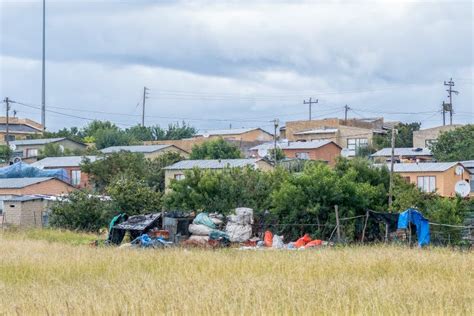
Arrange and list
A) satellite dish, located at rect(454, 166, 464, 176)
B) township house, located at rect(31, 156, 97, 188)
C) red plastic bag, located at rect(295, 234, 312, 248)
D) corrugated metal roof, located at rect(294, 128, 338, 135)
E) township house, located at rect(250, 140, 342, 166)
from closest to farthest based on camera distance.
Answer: red plastic bag, located at rect(295, 234, 312, 248) → satellite dish, located at rect(454, 166, 464, 176) → township house, located at rect(31, 156, 97, 188) → township house, located at rect(250, 140, 342, 166) → corrugated metal roof, located at rect(294, 128, 338, 135)

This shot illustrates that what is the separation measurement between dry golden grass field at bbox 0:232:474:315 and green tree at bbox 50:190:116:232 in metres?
13.6

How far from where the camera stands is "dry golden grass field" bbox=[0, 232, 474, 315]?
→ 9547 millimetres

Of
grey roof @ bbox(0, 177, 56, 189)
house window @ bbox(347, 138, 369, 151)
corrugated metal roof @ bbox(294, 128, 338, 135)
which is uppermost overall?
corrugated metal roof @ bbox(294, 128, 338, 135)

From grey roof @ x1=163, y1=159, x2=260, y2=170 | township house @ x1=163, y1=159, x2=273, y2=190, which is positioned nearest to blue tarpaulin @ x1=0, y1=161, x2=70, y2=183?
township house @ x1=163, y1=159, x2=273, y2=190

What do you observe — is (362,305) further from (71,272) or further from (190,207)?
(190,207)

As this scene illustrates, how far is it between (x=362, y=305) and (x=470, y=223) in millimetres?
20287

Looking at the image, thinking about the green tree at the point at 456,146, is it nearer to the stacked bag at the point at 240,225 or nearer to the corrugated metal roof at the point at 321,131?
the corrugated metal roof at the point at 321,131

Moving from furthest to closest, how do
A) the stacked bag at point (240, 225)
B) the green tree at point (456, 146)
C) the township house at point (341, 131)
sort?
the township house at point (341, 131)
the green tree at point (456, 146)
the stacked bag at point (240, 225)

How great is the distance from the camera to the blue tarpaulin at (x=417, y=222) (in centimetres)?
2545

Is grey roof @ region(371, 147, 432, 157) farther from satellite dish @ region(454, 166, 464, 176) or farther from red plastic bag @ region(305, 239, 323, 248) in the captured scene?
red plastic bag @ region(305, 239, 323, 248)

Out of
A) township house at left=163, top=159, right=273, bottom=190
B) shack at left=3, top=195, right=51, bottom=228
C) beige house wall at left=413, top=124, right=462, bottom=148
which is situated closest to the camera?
shack at left=3, top=195, right=51, bottom=228

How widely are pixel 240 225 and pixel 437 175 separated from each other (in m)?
23.9

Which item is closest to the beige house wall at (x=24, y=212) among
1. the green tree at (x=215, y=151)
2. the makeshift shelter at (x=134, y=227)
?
the makeshift shelter at (x=134, y=227)

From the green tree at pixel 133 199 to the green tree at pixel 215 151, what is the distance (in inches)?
1059
